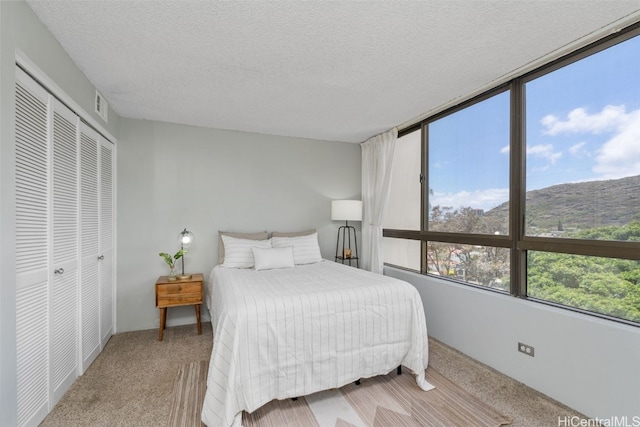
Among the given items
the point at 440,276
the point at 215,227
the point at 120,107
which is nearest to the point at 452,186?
the point at 440,276

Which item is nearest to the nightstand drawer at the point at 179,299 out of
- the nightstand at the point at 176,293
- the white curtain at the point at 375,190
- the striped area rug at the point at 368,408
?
the nightstand at the point at 176,293

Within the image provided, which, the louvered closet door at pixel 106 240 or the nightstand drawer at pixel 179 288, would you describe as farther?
the nightstand drawer at pixel 179 288

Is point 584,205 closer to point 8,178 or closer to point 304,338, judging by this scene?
point 304,338

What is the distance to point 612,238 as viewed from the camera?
182 cm

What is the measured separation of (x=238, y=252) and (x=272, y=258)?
0.42 meters

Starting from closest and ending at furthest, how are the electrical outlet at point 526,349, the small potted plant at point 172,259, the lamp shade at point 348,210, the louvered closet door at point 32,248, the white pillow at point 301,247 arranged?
1. the louvered closet door at point 32,248
2. the electrical outlet at point 526,349
3. the small potted plant at point 172,259
4. the white pillow at point 301,247
5. the lamp shade at point 348,210

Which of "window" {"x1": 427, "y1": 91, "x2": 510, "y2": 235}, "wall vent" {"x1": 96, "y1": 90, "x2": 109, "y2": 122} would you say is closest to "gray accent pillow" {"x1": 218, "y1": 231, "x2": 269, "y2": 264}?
"wall vent" {"x1": 96, "y1": 90, "x2": 109, "y2": 122}

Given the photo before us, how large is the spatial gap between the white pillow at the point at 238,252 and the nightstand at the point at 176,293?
38cm

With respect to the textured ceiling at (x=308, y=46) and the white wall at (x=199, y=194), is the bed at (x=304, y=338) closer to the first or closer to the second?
the white wall at (x=199, y=194)

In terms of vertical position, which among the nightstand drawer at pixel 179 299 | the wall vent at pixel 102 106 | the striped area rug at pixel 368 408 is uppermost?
the wall vent at pixel 102 106

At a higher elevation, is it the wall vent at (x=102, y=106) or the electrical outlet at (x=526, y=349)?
the wall vent at (x=102, y=106)

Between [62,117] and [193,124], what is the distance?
162cm

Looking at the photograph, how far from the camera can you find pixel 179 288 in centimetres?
311

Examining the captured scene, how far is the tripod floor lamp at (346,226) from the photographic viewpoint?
13.1 ft
